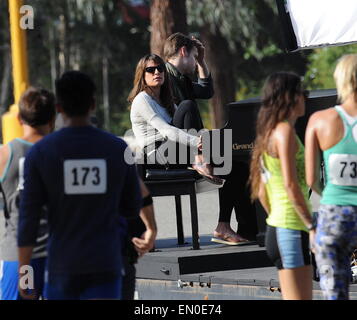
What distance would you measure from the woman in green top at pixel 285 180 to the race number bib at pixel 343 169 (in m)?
0.18

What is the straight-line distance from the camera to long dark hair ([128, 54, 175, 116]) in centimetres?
780

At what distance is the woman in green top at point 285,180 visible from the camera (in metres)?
5.00

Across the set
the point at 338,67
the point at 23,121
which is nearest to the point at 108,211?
the point at 23,121

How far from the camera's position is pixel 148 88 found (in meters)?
7.95

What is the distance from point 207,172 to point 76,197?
348 cm

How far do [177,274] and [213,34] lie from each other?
20.8 meters

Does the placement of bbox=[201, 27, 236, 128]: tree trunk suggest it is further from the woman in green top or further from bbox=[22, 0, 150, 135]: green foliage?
the woman in green top

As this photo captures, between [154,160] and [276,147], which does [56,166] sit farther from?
[154,160]

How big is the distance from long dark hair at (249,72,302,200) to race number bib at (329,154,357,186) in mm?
324

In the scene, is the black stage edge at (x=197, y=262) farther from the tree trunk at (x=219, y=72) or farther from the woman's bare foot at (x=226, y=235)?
the tree trunk at (x=219, y=72)

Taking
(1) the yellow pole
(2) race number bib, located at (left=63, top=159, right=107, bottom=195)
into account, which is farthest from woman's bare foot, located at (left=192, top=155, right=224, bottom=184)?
(2) race number bib, located at (left=63, top=159, right=107, bottom=195)

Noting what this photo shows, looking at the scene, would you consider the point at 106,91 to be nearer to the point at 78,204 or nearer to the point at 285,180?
the point at 285,180

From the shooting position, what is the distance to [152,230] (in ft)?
15.8
